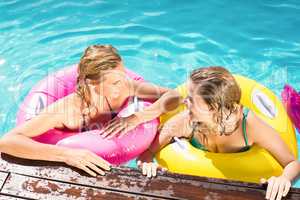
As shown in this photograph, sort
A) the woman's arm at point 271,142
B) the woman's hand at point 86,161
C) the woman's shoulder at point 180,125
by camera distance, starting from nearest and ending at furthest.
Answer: the woman's hand at point 86,161
the woman's arm at point 271,142
the woman's shoulder at point 180,125

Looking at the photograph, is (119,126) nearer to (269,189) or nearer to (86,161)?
(86,161)

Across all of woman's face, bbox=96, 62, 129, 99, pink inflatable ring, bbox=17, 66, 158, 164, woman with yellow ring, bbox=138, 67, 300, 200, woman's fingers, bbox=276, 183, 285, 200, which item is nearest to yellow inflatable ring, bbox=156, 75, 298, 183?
woman with yellow ring, bbox=138, 67, 300, 200

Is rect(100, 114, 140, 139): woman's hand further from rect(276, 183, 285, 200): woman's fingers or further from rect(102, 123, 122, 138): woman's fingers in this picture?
rect(276, 183, 285, 200): woman's fingers

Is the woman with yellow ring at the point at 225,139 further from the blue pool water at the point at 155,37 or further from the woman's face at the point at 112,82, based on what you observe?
the blue pool water at the point at 155,37

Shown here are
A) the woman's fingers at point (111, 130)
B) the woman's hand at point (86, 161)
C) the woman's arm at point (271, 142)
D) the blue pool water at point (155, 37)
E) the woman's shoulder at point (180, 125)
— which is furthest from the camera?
the blue pool water at point (155, 37)

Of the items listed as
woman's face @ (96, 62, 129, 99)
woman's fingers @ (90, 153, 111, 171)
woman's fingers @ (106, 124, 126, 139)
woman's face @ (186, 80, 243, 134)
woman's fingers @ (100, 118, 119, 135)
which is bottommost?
woman's fingers @ (90, 153, 111, 171)

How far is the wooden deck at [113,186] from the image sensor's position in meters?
2.55

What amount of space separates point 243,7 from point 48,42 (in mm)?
2178

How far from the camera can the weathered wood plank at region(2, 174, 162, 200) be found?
8.36 ft

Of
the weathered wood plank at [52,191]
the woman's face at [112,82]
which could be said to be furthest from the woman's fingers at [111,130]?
the weathered wood plank at [52,191]

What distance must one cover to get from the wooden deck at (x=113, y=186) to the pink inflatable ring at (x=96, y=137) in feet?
0.79

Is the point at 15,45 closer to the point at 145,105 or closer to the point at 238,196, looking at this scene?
the point at 145,105

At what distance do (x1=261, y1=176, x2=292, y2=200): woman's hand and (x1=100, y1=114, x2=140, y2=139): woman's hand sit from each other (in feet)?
3.14

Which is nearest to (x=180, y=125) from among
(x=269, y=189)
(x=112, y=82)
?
(x=112, y=82)
